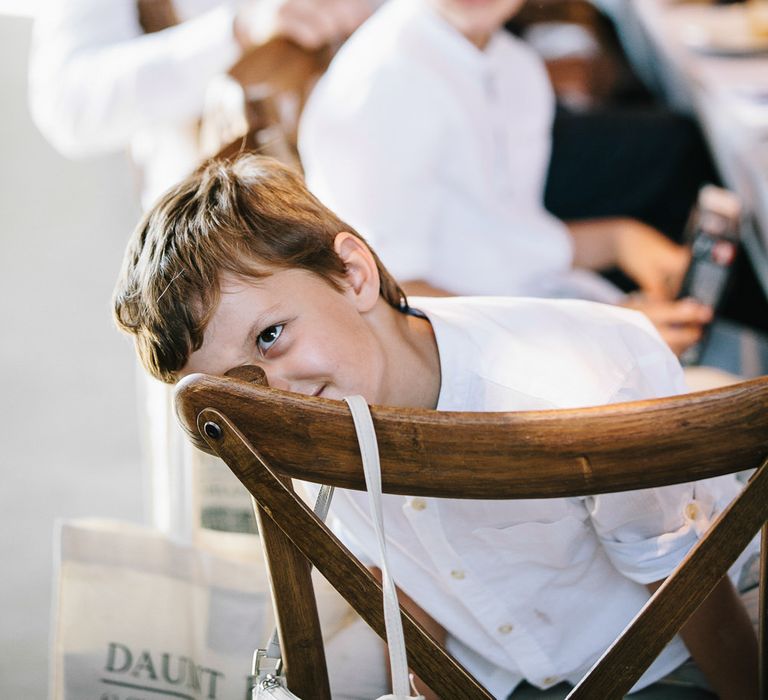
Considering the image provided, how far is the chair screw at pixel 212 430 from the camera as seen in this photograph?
1.94ft

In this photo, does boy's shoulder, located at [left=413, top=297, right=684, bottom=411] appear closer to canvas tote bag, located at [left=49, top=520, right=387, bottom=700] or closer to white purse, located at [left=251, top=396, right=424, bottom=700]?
white purse, located at [left=251, top=396, right=424, bottom=700]

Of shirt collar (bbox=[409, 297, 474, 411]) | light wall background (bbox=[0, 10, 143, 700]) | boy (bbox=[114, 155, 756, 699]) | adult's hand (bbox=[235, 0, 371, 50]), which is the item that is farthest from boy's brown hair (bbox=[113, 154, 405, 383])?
light wall background (bbox=[0, 10, 143, 700])

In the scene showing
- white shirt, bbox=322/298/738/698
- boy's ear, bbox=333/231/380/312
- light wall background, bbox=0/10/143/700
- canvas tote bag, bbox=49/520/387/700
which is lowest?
light wall background, bbox=0/10/143/700

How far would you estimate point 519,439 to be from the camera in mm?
579

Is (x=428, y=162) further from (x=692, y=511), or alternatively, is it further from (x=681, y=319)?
(x=692, y=511)

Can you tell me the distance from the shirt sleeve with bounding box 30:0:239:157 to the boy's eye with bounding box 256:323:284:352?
0.97m

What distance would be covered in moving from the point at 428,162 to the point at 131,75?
54cm

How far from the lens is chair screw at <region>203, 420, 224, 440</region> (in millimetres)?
591

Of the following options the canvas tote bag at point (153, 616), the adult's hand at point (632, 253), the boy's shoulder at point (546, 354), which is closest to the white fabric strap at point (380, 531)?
the boy's shoulder at point (546, 354)

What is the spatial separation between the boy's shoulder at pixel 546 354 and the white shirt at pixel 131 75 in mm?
859

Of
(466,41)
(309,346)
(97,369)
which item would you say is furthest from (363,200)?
(97,369)

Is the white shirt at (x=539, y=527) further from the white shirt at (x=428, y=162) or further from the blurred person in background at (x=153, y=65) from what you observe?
the blurred person in background at (x=153, y=65)

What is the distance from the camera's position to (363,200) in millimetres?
1480

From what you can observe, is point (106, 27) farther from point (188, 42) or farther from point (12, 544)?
point (12, 544)
